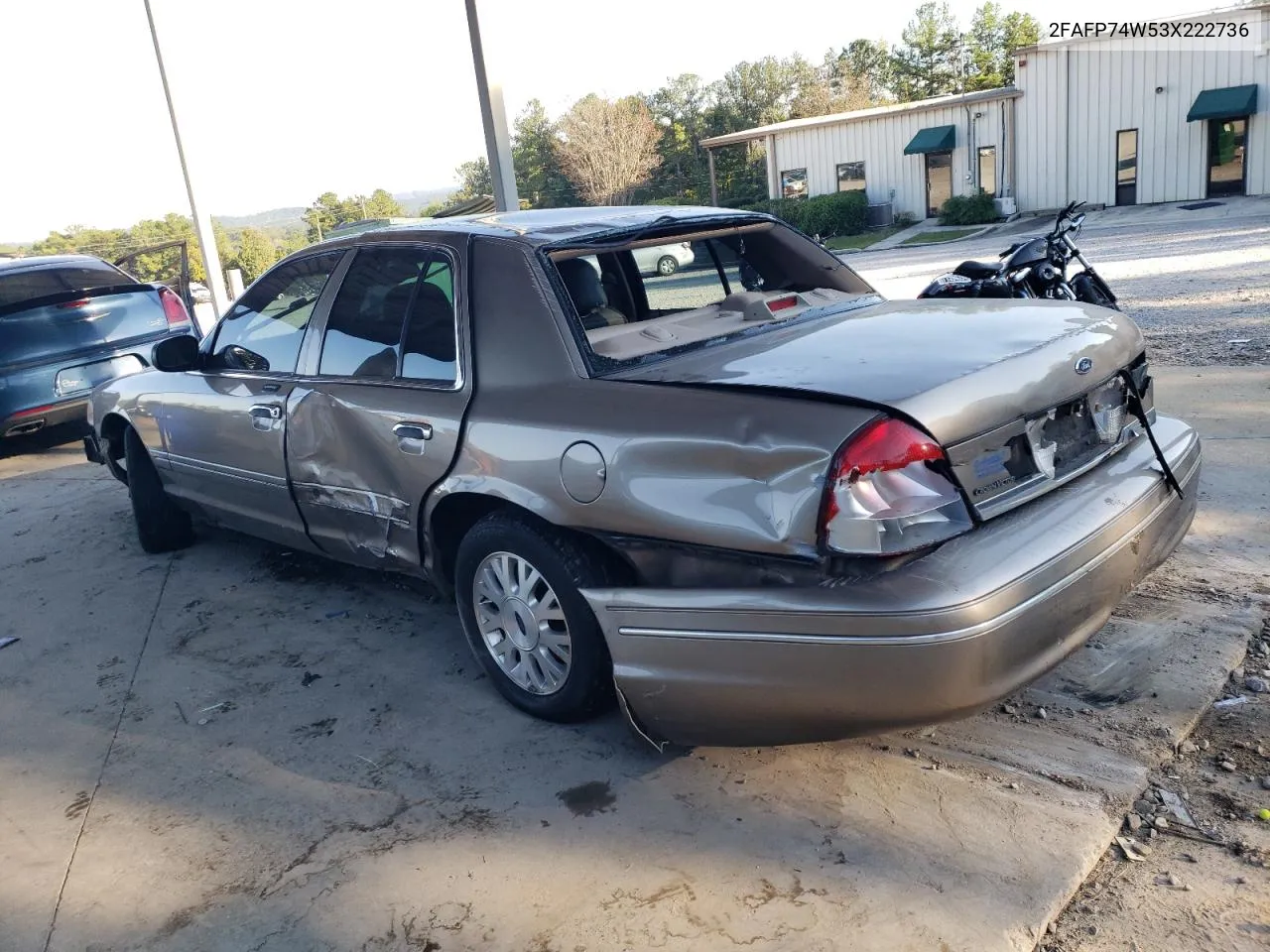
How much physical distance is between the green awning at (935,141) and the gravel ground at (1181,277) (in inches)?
253

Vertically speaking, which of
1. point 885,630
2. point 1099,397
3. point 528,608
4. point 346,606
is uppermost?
point 1099,397

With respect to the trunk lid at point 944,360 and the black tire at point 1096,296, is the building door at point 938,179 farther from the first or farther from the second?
the trunk lid at point 944,360

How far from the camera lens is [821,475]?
252 centimetres

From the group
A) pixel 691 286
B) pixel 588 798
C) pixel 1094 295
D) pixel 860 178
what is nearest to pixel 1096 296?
pixel 1094 295

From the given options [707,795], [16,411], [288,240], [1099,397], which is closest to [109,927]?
[707,795]

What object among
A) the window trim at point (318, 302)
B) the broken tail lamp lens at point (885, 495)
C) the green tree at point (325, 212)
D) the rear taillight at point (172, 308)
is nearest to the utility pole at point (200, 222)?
the rear taillight at point (172, 308)

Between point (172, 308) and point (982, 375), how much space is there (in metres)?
8.33

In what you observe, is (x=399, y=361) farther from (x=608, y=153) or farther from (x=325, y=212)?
(x=608, y=153)

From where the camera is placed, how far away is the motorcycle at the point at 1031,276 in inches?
256

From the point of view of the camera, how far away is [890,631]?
2.46 metres

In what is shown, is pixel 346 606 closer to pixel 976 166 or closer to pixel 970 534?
pixel 970 534

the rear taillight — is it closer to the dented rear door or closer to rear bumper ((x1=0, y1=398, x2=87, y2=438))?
rear bumper ((x1=0, y1=398, x2=87, y2=438))

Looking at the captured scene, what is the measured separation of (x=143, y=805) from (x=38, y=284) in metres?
7.04

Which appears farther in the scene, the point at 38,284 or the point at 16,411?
the point at 38,284
